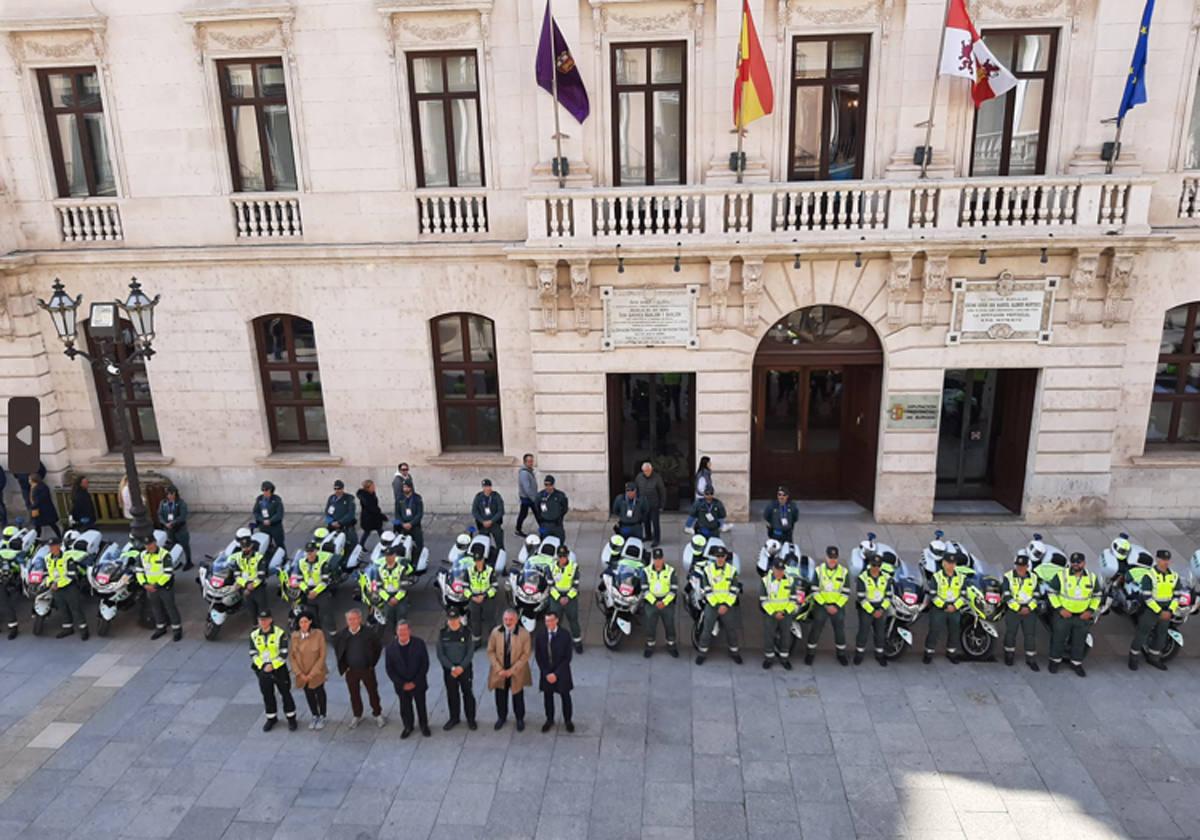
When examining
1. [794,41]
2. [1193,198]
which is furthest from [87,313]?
[1193,198]

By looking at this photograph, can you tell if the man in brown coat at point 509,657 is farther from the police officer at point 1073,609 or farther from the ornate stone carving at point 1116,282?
the ornate stone carving at point 1116,282

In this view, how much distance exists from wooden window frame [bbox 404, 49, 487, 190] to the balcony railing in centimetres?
192

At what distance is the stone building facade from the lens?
550 inches

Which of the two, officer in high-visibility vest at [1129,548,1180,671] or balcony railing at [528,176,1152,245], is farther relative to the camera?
balcony railing at [528,176,1152,245]

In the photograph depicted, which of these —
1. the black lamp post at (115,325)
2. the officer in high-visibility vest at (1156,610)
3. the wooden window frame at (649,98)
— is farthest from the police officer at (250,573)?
the officer in high-visibility vest at (1156,610)

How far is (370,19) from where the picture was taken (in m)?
14.5

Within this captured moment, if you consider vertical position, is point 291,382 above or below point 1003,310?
below

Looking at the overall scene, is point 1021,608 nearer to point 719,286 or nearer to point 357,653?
point 719,286

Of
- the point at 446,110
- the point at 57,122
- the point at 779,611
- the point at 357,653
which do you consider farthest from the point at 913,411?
the point at 57,122

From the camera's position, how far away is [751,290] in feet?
47.8

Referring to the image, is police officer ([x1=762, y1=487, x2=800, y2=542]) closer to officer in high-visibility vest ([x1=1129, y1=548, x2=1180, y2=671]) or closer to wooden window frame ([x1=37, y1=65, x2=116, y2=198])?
officer in high-visibility vest ([x1=1129, y1=548, x2=1180, y2=671])

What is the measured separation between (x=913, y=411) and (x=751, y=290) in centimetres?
381

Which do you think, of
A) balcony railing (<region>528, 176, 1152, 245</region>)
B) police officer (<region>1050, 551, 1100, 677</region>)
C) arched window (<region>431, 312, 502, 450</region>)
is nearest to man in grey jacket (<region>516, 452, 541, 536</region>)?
arched window (<region>431, 312, 502, 450</region>)

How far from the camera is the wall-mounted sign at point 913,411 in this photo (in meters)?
15.1
